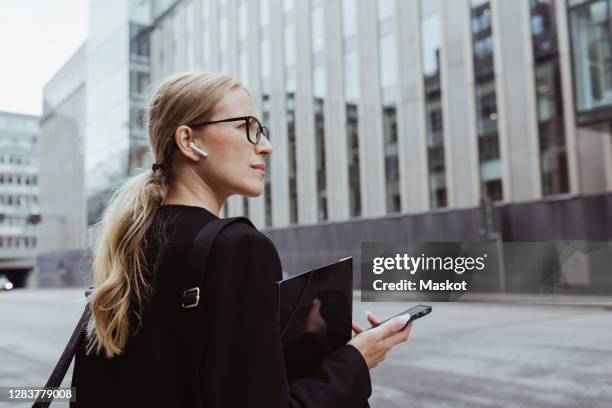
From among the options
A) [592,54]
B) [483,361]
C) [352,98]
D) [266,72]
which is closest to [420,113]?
[352,98]

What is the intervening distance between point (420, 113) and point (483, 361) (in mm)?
15620

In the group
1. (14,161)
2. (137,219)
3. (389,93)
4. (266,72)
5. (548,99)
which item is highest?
(266,72)

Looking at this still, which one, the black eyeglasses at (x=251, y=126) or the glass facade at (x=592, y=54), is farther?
the glass facade at (x=592, y=54)

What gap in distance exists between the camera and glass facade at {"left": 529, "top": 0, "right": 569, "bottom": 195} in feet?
59.5

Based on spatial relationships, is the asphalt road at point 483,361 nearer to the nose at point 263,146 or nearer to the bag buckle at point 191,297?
the nose at point 263,146

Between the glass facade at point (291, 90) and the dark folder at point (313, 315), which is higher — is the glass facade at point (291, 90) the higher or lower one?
the higher one

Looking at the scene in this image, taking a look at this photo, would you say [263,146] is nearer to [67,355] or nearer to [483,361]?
[67,355]

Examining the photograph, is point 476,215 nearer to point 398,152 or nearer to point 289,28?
point 398,152

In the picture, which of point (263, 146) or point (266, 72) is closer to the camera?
point (263, 146)

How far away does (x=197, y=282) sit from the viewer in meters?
1.14

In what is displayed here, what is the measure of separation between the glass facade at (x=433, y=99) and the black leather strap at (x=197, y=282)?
20.5 meters

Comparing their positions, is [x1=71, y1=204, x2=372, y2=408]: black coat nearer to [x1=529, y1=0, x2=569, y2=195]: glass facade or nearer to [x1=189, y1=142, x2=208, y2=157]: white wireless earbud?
[x1=189, y1=142, x2=208, y2=157]: white wireless earbud

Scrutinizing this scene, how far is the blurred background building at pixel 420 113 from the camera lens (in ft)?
58.4

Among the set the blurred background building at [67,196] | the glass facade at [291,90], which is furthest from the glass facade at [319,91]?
the blurred background building at [67,196]
